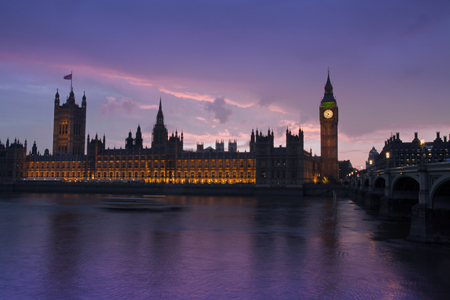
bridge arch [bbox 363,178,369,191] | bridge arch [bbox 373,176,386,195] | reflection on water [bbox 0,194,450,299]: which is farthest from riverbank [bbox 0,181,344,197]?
reflection on water [bbox 0,194,450,299]

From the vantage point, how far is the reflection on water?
812 inches

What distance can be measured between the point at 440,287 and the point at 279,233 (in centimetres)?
1959

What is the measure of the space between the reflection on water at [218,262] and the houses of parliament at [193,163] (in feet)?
277

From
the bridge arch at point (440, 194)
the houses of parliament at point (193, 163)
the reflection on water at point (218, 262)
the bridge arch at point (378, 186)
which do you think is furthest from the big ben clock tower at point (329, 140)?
the bridge arch at point (440, 194)

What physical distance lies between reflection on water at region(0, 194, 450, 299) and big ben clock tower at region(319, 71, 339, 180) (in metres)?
104

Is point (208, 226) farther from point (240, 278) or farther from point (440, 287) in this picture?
point (440, 287)

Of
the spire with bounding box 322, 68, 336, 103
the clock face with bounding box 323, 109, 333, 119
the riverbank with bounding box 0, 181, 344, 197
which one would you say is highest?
the spire with bounding box 322, 68, 336, 103

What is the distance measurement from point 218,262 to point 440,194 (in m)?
19.8

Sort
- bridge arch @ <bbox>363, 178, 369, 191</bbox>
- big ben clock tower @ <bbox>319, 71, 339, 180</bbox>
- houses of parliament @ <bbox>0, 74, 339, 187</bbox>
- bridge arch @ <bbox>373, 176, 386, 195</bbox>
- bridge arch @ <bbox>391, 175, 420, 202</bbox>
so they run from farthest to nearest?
big ben clock tower @ <bbox>319, 71, 339, 180</bbox> < houses of parliament @ <bbox>0, 74, 339, 187</bbox> < bridge arch @ <bbox>363, 178, 369, 191</bbox> < bridge arch @ <bbox>373, 176, 386, 195</bbox> < bridge arch @ <bbox>391, 175, 420, 202</bbox>

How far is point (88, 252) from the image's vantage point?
29859mm

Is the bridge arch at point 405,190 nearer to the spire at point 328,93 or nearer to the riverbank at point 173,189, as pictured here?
the riverbank at point 173,189

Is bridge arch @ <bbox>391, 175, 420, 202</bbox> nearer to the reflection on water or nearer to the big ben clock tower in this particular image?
the reflection on water

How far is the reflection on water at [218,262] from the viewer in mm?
20625

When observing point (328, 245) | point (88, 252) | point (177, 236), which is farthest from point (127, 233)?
point (328, 245)
